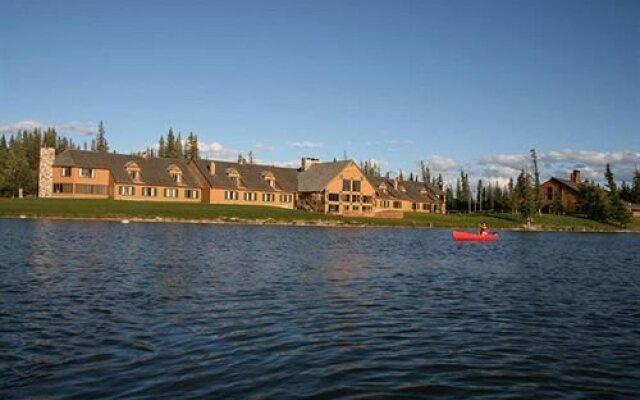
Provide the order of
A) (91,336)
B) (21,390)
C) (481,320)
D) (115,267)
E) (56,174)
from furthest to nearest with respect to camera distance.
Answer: (56,174) < (115,267) < (481,320) < (91,336) < (21,390)

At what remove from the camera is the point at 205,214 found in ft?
297

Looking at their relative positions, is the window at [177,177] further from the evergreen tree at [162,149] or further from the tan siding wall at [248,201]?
the evergreen tree at [162,149]

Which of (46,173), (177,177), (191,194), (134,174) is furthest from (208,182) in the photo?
(46,173)

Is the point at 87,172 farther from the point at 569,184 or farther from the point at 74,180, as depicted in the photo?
the point at 569,184

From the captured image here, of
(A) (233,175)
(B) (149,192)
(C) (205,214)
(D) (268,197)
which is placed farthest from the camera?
(D) (268,197)

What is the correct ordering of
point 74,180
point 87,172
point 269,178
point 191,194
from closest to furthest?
point 74,180 < point 87,172 < point 191,194 < point 269,178

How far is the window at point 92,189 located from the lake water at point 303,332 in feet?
234

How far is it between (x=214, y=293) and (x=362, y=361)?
1010cm

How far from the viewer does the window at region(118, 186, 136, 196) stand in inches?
4028

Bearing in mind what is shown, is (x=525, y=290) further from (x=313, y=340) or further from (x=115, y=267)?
(x=115, y=267)

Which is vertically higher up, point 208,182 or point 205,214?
point 208,182

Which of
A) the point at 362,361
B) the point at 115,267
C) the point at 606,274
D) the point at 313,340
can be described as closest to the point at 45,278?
the point at 115,267

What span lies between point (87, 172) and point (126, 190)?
676 centimetres

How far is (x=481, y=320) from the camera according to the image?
19438 millimetres
